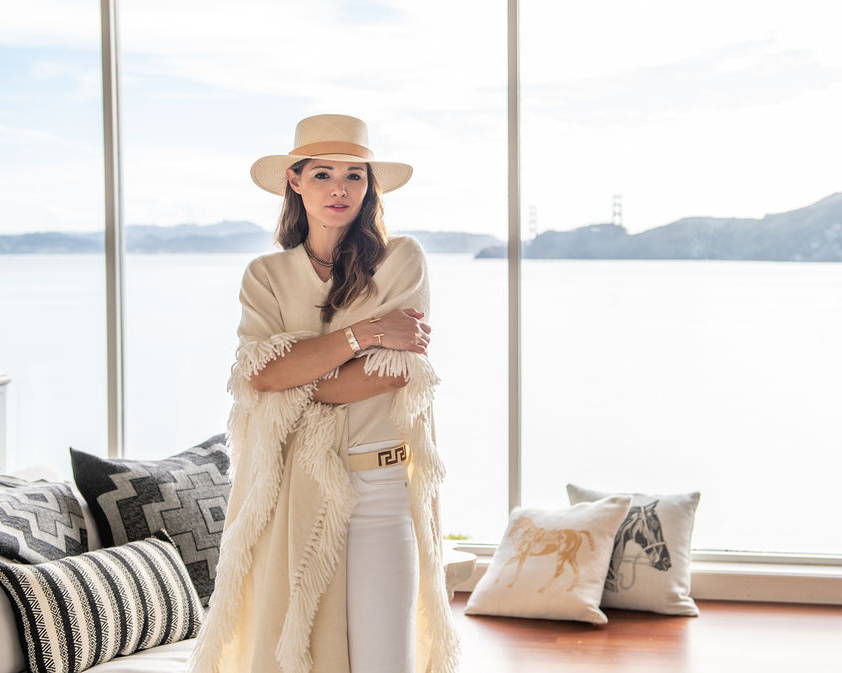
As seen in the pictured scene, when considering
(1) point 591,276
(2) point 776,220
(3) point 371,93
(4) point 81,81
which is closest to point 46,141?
(4) point 81,81

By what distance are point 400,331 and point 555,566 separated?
6.04 ft

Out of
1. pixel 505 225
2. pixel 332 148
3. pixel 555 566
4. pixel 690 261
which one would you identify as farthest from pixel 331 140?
pixel 690 261

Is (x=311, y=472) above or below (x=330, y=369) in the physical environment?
below

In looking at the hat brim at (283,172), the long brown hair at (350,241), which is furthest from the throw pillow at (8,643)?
the hat brim at (283,172)

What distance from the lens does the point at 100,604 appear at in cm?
269

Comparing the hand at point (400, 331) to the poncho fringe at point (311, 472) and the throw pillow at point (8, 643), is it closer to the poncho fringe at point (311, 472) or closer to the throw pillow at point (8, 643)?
the poncho fringe at point (311, 472)

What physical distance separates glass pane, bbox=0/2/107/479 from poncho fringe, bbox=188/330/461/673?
2294 millimetres

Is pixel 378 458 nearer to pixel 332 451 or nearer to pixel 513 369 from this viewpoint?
pixel 332 451

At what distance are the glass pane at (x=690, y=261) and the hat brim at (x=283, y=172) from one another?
1690 millimetres

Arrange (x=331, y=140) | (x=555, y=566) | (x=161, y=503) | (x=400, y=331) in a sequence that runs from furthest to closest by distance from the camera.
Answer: (x=555, y=566)
(x=161, y=503)
(x=331, y=140)
(x=400, y=331)

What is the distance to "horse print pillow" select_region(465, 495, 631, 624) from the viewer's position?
3.73m

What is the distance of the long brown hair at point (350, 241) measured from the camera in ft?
7.50

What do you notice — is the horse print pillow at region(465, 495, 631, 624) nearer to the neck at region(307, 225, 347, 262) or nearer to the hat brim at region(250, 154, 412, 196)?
the hat brim at region(250, 154, 412, 196)

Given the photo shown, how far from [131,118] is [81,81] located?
247 mm
